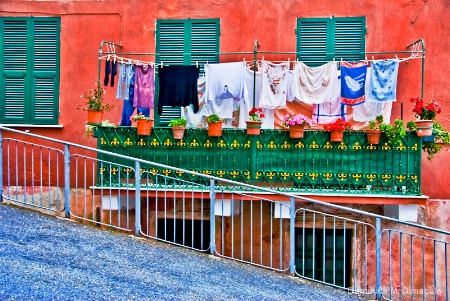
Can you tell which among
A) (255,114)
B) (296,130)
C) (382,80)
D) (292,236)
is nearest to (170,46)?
(255,114)

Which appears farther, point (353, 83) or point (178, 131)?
point (353, 83)

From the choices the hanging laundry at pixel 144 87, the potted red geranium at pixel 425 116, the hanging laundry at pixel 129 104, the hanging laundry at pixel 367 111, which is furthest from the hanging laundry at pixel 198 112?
the potted red geranium at pixel 425 116

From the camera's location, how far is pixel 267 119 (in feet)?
38.7

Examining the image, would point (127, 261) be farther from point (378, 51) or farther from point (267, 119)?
point (378, 51)

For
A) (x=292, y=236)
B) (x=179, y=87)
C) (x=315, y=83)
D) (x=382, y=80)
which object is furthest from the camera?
(x=179, y=87)

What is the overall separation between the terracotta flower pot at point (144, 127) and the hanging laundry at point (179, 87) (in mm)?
837

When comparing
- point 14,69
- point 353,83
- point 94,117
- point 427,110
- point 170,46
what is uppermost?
point 170,46

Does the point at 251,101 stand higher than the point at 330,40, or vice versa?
the point at 330,40

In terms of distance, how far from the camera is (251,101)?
11727 millimetres

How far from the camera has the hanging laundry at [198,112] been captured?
467 inches

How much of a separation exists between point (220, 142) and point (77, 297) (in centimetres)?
489

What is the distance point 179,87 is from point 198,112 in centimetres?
74

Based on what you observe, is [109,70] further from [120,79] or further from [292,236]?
[292,236]

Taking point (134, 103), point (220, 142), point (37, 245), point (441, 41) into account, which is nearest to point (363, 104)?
point (441, 41)
